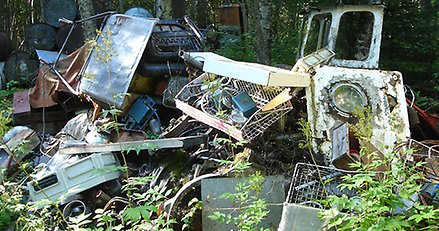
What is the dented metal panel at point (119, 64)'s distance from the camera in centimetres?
596

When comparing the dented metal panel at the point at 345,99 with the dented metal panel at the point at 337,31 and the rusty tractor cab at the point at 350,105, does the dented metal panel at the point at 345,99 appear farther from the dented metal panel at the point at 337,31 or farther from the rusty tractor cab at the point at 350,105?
the dented metal panel at the point at 337,31

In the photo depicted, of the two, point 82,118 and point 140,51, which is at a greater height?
point 140,51

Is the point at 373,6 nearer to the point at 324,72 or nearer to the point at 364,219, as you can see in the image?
the point at 324,72

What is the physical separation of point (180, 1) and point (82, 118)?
544cm

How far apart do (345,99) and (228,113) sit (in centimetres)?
112

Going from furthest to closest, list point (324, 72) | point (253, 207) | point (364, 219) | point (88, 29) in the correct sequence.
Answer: point (88, 29) < point (324, 72) < point (253, 207) < point (364, 219)

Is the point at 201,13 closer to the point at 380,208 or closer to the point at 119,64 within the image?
the point at 119,64

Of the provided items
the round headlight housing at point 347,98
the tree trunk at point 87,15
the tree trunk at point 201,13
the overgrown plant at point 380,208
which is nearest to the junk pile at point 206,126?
the round headlight housing at point 347,98

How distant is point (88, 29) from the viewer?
8312 mm

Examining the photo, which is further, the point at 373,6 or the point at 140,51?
the point at 140,51

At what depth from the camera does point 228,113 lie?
469 centimetres

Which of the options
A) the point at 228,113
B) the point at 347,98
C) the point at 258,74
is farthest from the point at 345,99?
the point at 228,113

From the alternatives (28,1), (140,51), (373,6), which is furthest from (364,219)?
(28,1)

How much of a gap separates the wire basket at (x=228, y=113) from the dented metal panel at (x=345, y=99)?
0.30 metres
